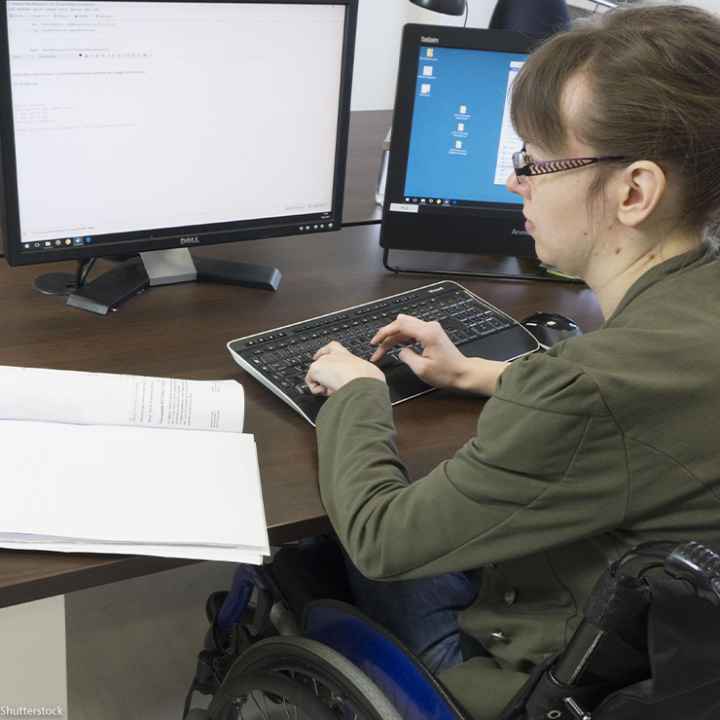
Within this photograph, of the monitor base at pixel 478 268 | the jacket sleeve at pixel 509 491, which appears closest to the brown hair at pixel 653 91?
the jacket sleeve at pixel 509 491

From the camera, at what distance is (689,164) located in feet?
3.20

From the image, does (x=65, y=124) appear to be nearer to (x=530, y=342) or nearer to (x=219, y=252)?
(x=219, y=252)

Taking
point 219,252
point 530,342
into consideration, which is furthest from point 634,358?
point 219,252

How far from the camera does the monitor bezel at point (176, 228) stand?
4.28ft

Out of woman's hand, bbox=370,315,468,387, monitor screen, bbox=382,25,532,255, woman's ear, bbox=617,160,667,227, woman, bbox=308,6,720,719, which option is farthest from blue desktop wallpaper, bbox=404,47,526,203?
woman's ear, bbox=617,160,667,227

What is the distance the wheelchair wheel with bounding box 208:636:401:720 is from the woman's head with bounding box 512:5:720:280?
0.54m

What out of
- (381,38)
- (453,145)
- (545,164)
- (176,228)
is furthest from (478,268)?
(381,38)

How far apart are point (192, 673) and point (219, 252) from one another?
782 millimetres

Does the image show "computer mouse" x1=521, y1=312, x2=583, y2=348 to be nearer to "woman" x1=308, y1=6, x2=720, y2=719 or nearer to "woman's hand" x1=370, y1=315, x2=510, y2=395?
"woman's hand" x1=370, y1=315, x2=510, y2=395

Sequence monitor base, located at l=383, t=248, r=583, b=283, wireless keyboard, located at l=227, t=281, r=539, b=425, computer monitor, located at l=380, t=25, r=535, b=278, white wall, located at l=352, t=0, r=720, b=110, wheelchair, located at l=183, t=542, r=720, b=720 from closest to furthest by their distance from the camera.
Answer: wheelchair, located at l=183, t=542, r=720, b=720
wireless keyboard, located at l=227, t=281, r=539, b=425
computer monitor, located at l=380, t=25, r=535, b=278
monitor base, located at l=383, t=248, r=583, b=283
white wall, located at l=352, t=0, r=720, b=110

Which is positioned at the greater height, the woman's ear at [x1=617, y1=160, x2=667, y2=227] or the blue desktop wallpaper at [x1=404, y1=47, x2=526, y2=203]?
the woman's ear at [x1=617, y1=160, x2=667, y2=227]

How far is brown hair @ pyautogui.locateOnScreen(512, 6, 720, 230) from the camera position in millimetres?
Answer: 958

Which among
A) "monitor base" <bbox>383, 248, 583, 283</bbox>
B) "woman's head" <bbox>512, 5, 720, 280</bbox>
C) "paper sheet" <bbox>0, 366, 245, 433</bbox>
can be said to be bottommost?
"monitor base" <bbox>383, 248, 583, 283</bbox>

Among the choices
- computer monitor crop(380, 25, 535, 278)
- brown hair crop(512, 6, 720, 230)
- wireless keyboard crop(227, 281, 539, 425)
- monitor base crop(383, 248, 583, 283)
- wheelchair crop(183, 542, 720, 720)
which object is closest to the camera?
wheelchair crop(183, 542, 720, 720)
